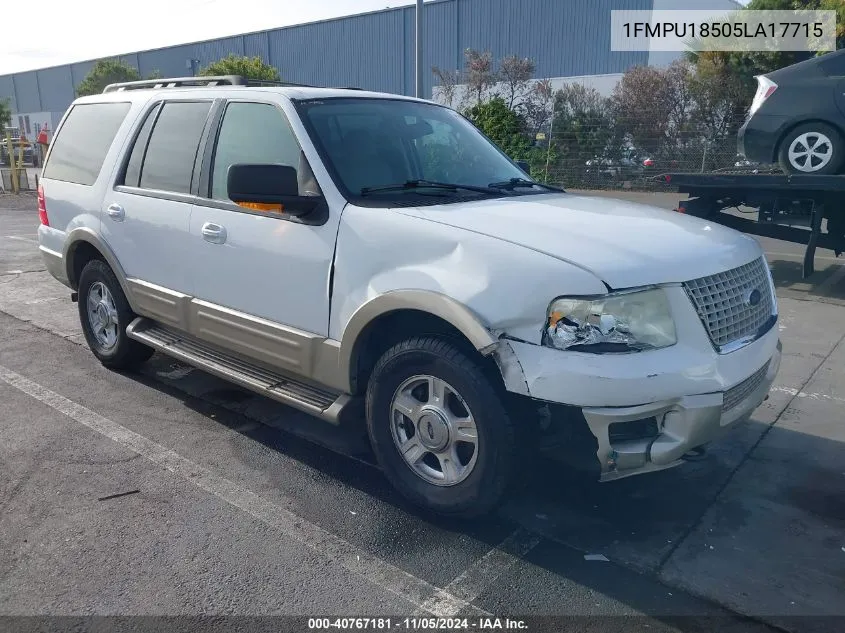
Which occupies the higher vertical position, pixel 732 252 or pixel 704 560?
pixel 732 252

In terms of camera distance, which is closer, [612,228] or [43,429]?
[612,228]

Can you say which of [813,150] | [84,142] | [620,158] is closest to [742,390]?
[84,142]

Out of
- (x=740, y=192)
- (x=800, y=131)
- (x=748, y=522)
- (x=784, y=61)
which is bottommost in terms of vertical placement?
(x=748, y=522)

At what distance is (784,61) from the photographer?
67.7 ft

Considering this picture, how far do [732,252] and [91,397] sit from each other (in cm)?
414

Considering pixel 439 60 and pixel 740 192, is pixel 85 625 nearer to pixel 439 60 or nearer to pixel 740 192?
pixel 740 192

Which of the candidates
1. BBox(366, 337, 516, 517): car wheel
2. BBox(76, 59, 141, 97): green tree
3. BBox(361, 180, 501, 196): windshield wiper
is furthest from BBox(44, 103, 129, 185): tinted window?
BBox(76, 59, 141, 97): green tree

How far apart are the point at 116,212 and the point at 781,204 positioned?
725cm

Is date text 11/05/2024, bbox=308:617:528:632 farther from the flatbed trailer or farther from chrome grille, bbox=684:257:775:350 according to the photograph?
the flatbed trailer

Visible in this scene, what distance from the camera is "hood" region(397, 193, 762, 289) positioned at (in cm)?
304

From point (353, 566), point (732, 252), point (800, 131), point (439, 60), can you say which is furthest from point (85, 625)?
point (439, 60)

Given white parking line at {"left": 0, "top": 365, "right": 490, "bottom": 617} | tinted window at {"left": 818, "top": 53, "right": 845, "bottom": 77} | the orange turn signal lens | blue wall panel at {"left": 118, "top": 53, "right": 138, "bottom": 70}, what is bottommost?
white parking line at {"left": 0, "top": 365, "right": 490, "bottom": 617}

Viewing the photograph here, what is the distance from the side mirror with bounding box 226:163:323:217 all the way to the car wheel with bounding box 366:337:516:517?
923mm

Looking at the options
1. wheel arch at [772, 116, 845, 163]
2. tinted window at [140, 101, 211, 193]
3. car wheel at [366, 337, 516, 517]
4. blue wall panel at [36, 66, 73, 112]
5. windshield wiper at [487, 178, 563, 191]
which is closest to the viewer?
car wheel at [366, 337, 516, 517]
